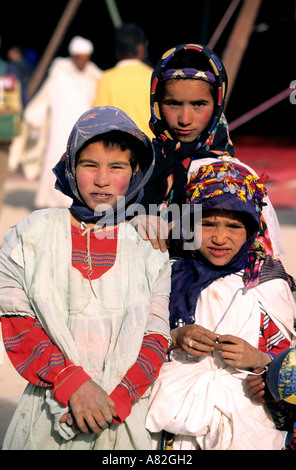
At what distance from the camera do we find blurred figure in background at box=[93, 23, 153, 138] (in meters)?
6.75

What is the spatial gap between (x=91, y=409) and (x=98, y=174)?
827 mm

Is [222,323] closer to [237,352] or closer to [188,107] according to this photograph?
[237,352]

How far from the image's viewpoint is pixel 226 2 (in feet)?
36.7

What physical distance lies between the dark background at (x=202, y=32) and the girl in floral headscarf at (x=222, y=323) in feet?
28.0

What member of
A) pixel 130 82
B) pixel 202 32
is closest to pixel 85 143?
pixel 130 82

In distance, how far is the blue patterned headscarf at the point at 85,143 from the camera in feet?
8.75

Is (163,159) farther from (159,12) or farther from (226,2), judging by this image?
(159,12)

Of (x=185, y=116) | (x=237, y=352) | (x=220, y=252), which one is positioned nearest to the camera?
(x=237, y=352)

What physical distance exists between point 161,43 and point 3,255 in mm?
11282

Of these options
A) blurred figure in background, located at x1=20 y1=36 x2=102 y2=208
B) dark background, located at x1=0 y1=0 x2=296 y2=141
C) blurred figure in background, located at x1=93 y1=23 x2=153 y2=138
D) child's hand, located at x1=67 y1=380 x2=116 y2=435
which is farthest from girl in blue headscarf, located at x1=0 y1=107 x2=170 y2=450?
dark background, located at x1=0 y1=0 x2=296 y2=141

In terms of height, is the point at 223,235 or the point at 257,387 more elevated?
the point at 223,235

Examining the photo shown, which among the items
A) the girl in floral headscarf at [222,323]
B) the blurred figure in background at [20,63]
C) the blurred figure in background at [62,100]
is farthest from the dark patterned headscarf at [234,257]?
the blurred figure in background at [20,63]

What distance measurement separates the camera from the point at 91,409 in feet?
8.06

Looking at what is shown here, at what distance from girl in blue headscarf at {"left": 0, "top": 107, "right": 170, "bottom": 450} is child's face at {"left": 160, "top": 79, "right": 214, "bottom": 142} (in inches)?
13.6
